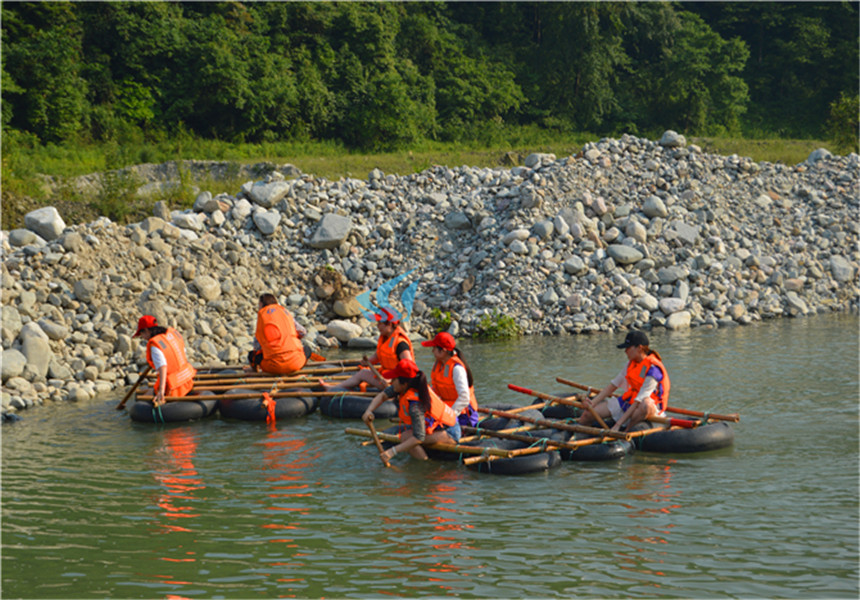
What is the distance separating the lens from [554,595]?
6098 millimetres

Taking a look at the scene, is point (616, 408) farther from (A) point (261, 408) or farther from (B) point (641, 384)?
(A) point (261, 408)

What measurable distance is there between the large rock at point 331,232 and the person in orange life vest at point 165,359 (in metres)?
7.35

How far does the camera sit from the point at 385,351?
11.3 meters

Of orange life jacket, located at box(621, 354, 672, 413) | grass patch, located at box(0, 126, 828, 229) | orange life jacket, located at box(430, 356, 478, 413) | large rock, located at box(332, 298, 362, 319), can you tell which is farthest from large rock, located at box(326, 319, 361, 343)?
orange life jacket, located at box(621, 354, 672, 413)

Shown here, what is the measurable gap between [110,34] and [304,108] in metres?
8.10

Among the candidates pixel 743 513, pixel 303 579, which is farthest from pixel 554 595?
pixel 743 513

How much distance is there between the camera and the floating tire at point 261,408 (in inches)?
457

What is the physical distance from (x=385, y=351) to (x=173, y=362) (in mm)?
3035

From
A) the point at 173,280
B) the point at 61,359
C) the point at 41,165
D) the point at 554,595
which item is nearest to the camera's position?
the point at 554,595

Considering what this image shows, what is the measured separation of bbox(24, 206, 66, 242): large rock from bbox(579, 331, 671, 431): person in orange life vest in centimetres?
1137

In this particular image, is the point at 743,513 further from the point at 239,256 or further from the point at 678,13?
the point at 678,13

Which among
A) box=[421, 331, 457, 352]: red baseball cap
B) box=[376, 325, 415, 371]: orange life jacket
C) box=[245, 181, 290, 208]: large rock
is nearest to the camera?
box=[421, 331, 457, 352]: red baseball cap

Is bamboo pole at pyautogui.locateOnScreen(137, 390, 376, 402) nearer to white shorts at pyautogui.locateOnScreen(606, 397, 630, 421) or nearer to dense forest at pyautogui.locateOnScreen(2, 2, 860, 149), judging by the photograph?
white shorts at pyautogui.locateOnScreen(606, 397, 630, 421)

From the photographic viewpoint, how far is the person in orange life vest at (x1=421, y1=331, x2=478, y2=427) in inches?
372
